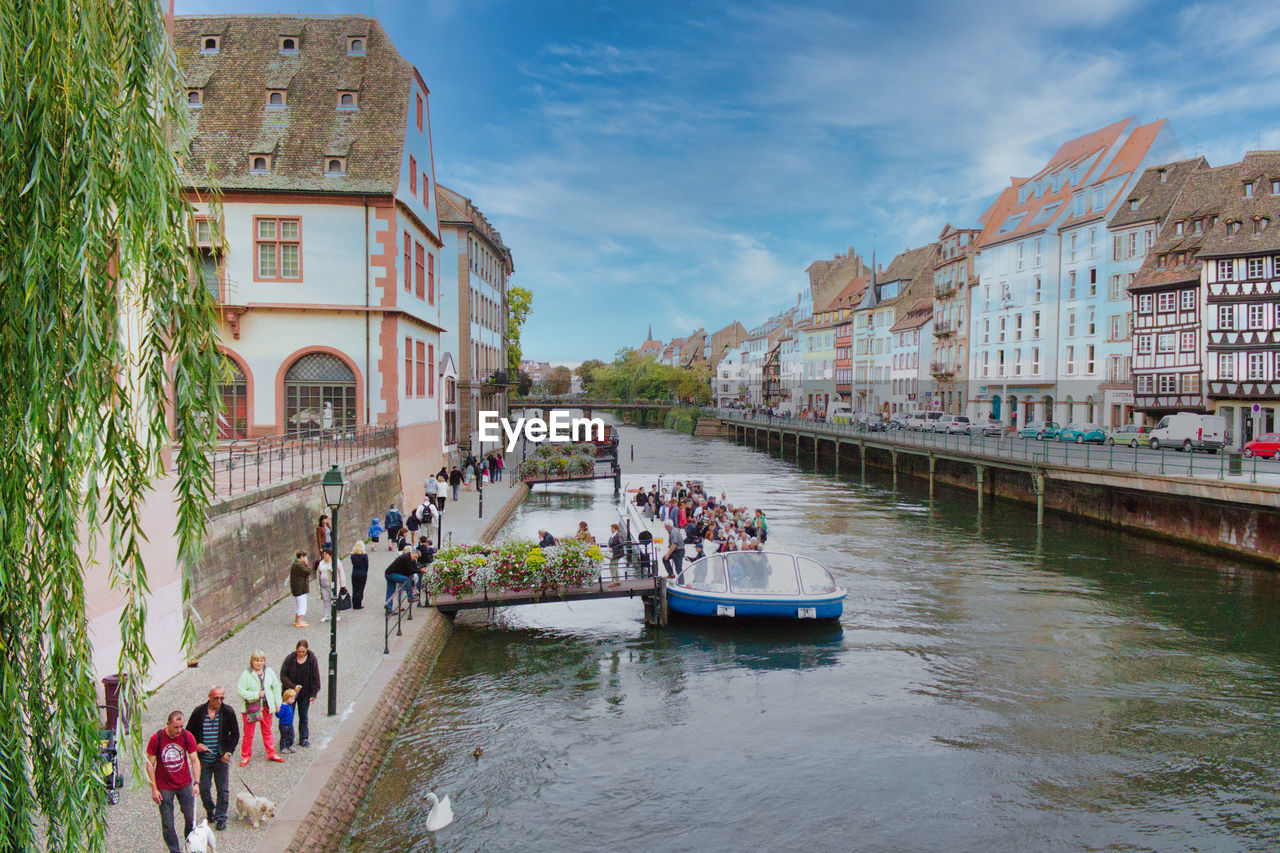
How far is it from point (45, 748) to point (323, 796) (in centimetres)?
442

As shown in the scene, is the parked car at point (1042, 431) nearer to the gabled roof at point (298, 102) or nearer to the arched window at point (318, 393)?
the arched window at point (318, 393)

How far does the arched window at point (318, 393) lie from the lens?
1139 inches

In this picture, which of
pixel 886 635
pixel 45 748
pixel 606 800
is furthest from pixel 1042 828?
pixel 45 748

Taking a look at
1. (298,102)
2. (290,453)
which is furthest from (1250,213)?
(290,453)

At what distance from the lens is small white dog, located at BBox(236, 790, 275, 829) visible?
9172 millimetres

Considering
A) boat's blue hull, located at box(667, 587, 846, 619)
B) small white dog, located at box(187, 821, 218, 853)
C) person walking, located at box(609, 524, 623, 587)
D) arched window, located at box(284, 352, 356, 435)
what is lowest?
boat's blue hull, located at box(667, 587, 846, 619)

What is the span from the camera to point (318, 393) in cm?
2919

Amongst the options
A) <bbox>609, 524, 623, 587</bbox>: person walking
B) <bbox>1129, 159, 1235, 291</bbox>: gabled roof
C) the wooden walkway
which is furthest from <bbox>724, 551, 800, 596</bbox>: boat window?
<bbox>1129, 159, 1235, 291</bbox>: gabled roof

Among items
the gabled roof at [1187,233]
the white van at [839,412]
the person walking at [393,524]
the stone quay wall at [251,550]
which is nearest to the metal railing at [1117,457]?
the gabled roof at [1187,233]

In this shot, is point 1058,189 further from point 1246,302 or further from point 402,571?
point 402,571

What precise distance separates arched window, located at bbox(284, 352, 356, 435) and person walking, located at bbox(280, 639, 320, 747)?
18385 millimetres

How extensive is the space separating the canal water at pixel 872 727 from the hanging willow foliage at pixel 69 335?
5205 mm

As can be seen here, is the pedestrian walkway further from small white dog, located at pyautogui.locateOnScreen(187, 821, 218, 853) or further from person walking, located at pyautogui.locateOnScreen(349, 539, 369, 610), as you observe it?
small white dog, located at pyautogui.locateOnScreen(187, 821, 218, 853)

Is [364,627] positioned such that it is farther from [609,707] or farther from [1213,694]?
[1213,694]
